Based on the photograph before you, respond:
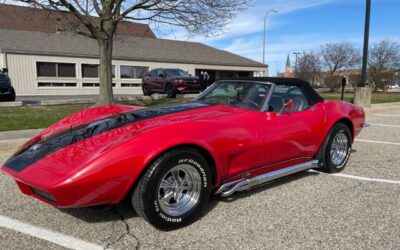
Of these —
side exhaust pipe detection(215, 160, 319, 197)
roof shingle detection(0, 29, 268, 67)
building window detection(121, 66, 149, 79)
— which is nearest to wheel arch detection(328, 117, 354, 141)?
side exhaust pipe detection(215, 160, 319, 197)

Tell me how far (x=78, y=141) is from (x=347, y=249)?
2.47 m

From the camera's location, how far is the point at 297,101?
4.82 m

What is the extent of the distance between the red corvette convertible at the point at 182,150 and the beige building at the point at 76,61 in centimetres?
2251

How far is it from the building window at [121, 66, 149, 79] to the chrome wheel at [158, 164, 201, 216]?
88.3 ft

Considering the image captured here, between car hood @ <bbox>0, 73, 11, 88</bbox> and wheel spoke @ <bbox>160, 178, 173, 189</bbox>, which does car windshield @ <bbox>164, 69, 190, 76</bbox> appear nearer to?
car hood @ <bbox>0, 73, 11, 88</bbox>

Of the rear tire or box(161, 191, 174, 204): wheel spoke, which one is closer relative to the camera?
box(161, 191, 174, 204): wheel spoke

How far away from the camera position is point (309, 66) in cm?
4500

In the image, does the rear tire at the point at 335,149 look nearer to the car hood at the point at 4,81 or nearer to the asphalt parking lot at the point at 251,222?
the asphalt parking lot at the point at 251,222

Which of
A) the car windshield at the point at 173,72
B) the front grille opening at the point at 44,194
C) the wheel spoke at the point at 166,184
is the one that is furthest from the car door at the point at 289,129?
the car windshield at the point at 173,72

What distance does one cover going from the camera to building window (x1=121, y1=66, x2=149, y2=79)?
29434 millimetres

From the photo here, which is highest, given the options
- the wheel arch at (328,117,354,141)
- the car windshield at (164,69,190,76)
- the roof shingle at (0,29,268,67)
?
the roof shingle at (0,29,268,67)

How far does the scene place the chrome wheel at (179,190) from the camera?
10.9 feet

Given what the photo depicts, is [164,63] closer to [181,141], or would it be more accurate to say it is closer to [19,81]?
[19,81]

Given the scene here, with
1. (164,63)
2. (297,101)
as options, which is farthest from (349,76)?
(297,101)
